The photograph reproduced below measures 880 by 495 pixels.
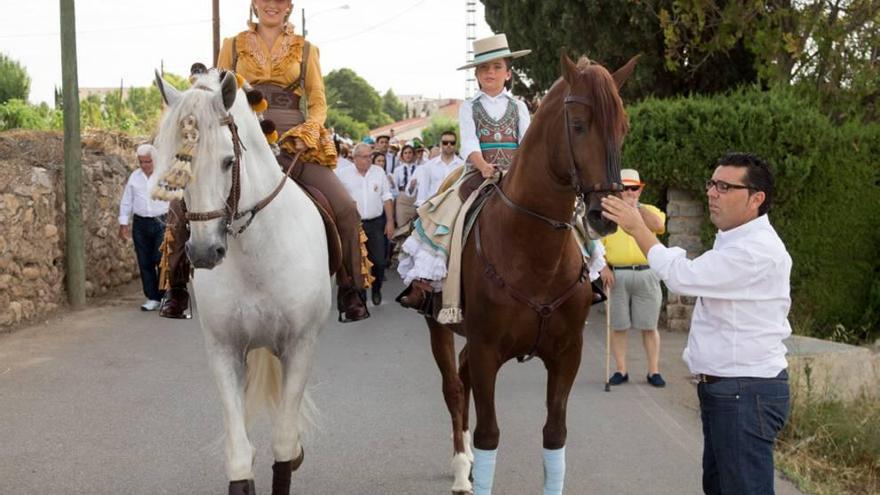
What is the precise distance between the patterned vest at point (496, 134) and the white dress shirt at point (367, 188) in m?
8.17

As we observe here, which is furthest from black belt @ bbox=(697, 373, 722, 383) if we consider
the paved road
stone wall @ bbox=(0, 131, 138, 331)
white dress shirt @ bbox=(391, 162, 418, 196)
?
white dress shirt @ bbox=(391, 162, 418, 196)

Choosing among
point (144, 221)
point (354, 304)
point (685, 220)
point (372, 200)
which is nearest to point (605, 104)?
point (354, 304)

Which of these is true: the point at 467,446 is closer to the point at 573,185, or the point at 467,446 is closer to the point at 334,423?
the point at 334,423

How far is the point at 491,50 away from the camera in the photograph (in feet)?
20.6

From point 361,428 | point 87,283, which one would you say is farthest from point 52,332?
point 361,428

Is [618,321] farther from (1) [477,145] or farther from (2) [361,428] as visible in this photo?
(1) [477,145]

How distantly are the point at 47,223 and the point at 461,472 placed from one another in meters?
8.86

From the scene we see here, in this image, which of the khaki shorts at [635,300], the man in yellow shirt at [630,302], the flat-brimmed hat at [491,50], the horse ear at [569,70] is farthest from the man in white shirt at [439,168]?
the horse ear at [569,70]

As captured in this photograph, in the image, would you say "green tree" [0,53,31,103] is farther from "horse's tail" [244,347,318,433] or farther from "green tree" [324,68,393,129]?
"green tree" [324,68,393,129]

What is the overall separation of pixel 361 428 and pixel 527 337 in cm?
285

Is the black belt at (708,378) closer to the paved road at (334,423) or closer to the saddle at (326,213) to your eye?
the paved road at (334,423)

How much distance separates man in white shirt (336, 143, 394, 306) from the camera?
557 inches

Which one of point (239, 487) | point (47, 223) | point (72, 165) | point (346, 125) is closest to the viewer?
point (239, 487)

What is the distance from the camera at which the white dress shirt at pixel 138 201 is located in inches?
516
